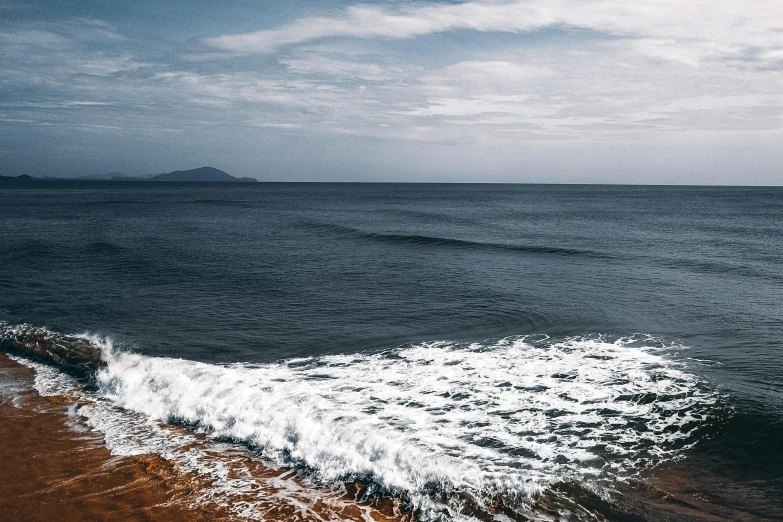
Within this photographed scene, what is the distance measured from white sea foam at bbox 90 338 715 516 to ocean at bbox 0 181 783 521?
0.20 feet

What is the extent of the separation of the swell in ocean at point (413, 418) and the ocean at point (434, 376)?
58 mm

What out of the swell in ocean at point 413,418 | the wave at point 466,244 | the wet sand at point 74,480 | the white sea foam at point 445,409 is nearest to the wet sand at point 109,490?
the wet sand at point 74,480

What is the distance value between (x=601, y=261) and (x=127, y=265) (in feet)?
94.9

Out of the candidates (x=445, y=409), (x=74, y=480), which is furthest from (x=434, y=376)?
(x=74, y=480)

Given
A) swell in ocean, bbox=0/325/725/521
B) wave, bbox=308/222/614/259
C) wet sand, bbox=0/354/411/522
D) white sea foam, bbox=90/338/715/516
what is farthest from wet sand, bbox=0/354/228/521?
wave, bbox=308/222/614/259

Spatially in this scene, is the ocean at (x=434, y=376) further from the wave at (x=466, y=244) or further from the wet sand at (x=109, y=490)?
the wave at (x=466, y=244)

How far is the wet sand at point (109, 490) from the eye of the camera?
8992 millimetres

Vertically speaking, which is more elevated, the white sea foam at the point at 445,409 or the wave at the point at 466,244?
the wave at the point at 466,244

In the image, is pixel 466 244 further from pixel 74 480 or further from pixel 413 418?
pixel 74 480

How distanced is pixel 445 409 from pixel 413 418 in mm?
1008

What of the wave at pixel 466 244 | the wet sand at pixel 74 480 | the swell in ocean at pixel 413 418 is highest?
the wave at pixel 466 244

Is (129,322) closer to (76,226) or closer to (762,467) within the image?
(762,467)

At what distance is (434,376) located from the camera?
15.2 m

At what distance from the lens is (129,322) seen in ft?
66.9
